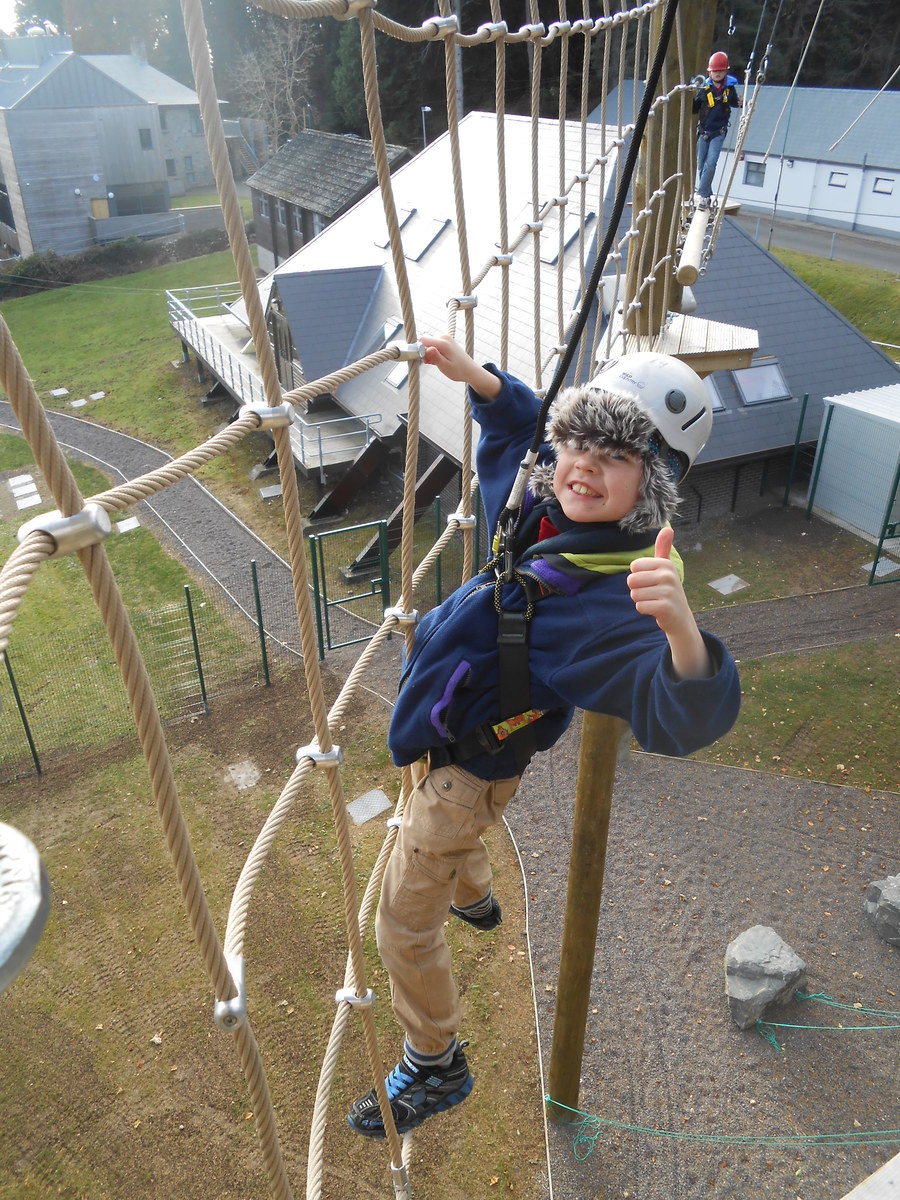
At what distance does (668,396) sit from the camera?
5.94 ft

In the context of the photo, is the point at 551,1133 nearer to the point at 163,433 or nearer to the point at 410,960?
the point at 410,960

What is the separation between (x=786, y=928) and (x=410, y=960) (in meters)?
4.57

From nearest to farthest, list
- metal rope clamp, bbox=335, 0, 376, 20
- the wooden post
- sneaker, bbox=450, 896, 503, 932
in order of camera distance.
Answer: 1. metal rope clamp, bbox=335, 0, 376, 20
2. sneaker, bbox=450, 896, 503, 932
3. the wooden post

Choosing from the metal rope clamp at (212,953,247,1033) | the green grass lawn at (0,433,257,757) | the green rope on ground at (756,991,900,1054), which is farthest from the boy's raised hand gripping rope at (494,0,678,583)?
the green grass lawn at (0,433,257,757)

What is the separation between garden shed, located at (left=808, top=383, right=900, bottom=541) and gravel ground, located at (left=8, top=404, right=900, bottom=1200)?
4181 millimetres

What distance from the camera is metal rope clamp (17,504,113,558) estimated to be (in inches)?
39.6

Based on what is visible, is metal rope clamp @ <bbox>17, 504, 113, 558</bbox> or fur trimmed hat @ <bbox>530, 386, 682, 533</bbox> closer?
metal rope clamp @ <bbox>17, 504, 113, 558</bbox>

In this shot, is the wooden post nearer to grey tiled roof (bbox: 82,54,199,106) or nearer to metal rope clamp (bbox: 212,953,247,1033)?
metal rope clamp (bbox: 212,953,247,1033)

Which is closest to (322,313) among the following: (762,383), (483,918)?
(762,383)

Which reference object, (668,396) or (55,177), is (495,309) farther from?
(55,177)

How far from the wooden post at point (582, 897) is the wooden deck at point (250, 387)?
4.92 m

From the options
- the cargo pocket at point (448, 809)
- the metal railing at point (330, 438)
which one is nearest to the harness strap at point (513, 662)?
the cargo pocket at point (448, 809)

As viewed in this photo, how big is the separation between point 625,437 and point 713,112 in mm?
5731

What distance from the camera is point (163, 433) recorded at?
14.1 meters
